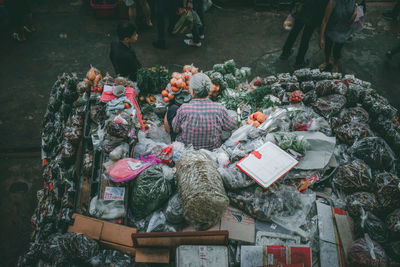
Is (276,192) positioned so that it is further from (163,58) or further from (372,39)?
(372,39)

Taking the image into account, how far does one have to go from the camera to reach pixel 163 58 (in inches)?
231

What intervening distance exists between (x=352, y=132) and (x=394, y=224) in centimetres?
116

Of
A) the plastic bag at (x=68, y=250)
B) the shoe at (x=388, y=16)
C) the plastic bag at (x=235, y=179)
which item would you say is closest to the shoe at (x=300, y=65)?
the shoe at (x=388, y=16)

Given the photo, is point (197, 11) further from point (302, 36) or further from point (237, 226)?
point (237, 226)

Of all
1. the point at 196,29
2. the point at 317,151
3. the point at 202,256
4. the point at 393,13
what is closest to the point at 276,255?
the point at 202,256

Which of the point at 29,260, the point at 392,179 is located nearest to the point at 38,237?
the point at 29,260

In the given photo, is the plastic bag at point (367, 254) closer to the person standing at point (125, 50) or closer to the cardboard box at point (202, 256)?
the cardboard box at point (202, 256)

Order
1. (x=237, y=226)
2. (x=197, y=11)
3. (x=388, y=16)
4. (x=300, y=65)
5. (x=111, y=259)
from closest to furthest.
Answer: (x=111, y=259) → (x=237, y=226) → (x=300, y=65) → (x=197, y=11) → (x=388, y=16)

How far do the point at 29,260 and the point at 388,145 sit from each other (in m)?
4.28

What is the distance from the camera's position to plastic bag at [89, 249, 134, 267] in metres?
2.34

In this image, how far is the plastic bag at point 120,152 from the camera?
Result: 9.16 ft

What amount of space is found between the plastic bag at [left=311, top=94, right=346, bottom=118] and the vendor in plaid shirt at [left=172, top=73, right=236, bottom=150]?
4.39 feet

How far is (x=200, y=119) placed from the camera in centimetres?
295

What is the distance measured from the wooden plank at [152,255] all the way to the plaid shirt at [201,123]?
4.20ft
